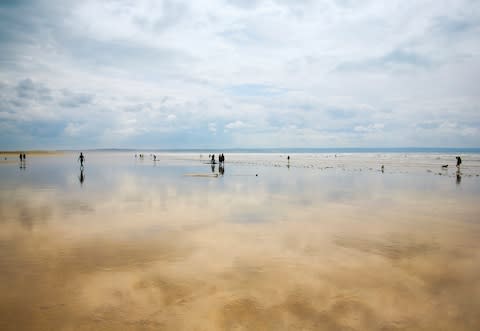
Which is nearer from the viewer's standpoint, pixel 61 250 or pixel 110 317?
pixel 110 317

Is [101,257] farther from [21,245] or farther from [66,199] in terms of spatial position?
[66,199]

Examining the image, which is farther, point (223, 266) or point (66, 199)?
point (66, 199)

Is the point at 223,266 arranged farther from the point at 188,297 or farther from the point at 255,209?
the point at 255,209

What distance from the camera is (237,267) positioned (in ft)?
35.3

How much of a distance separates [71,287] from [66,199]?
52.2ft

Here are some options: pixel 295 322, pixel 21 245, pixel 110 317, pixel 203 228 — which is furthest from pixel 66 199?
pixel 295 322

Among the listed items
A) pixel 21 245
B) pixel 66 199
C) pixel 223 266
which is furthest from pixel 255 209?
pixel 66 199

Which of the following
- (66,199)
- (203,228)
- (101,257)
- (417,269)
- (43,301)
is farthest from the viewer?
(66,199)

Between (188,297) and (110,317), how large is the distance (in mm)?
1960

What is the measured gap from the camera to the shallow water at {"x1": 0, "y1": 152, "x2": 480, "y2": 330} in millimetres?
7723

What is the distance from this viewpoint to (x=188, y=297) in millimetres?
8641

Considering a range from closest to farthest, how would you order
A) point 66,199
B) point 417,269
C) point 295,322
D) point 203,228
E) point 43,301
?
1. point 295,322
2. point 43,301
3. point 417,269
4. point 203,228
5. point 66,199

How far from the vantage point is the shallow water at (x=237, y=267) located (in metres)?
7.72

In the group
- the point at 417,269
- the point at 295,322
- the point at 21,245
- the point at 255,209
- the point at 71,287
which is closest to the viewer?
the point at 295,322
